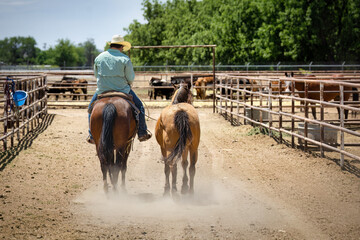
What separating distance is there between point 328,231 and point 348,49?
3858 centimetres

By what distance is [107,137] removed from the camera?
5629 mm

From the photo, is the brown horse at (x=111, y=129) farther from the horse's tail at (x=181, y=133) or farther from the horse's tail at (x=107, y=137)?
the horse's tail at (x=181, y=133)

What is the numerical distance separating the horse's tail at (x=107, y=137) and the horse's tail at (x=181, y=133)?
80 cm

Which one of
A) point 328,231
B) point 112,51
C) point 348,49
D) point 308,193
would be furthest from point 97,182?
point 348,49

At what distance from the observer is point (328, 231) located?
4.45 meters

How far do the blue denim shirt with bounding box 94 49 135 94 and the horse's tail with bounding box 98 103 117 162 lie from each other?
2.05 ft

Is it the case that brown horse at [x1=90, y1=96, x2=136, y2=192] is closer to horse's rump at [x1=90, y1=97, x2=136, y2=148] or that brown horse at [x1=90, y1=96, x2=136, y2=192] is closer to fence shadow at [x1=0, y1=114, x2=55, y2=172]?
horse's rump at [x1=90, y1=97, x2=136, y2=148]

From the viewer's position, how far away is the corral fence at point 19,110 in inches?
366

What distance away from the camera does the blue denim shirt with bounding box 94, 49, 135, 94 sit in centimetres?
613

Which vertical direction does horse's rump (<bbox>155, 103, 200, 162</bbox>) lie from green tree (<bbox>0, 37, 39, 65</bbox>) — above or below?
below

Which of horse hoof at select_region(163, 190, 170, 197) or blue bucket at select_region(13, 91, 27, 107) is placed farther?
blue bucket at select_region(13, 91, 27, 107)

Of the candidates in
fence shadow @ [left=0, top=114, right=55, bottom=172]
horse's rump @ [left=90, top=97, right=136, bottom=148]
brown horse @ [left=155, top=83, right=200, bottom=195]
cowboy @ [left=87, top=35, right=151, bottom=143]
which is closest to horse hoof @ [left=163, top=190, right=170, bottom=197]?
brown horse @ [left=155, top=83, right=200, bottom=195]

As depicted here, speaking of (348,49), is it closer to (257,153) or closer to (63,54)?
(257,153)

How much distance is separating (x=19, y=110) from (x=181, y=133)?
6447 millimetres
